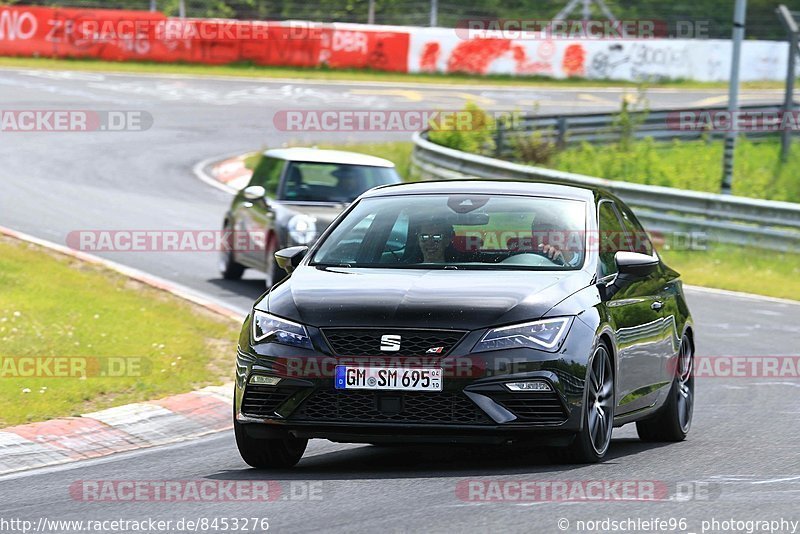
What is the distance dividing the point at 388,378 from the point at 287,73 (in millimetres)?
40021

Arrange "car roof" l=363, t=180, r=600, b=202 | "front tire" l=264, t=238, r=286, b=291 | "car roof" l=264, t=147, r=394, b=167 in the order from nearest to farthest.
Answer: "car roof" l=363, t=180, r=600, b=202 < "front tire" l=264, t=238, r=286, b=291 < "car roof" l=264, t=147, r=394, b=167

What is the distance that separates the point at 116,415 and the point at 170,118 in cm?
2729

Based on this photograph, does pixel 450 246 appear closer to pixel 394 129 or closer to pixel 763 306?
pixel 763 306

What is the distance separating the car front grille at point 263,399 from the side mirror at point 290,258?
49.3 inches

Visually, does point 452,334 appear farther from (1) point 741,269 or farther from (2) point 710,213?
(2) point 710,213

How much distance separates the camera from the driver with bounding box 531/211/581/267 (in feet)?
28.0

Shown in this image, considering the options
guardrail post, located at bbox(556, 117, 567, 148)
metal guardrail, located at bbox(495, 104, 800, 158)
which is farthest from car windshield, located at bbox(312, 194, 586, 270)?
guardrail post, located at bbox(556, 117, 567, 148)

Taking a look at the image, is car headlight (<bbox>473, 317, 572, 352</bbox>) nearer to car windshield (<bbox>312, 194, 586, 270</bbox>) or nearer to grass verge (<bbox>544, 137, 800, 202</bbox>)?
car windshield (<bbox>312, 194, 586, 270</bbox>)

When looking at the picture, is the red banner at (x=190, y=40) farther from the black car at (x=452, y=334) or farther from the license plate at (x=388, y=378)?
the license plate at (x=388, y=378)

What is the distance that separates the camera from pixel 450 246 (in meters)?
8.55

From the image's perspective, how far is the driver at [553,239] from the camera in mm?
8523

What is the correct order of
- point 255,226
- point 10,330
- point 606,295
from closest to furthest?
point 606,295
point 10,330
point 255,226

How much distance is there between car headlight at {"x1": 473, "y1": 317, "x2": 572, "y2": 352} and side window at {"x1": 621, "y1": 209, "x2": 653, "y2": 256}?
2109 mm

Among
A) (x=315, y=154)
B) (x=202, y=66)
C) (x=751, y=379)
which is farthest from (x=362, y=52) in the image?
(x=751, y=379)
